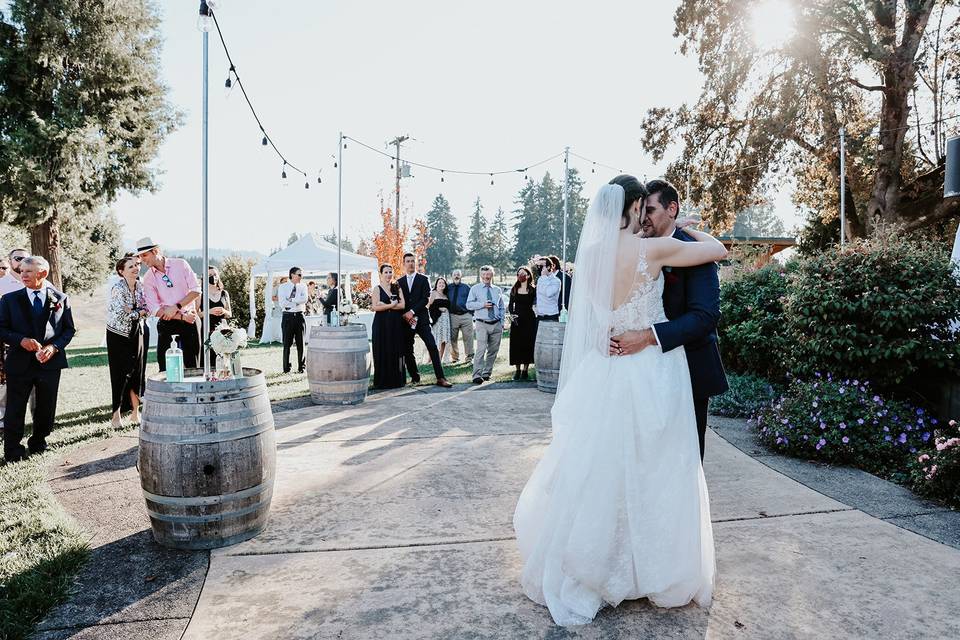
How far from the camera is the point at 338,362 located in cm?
762

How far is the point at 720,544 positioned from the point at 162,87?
2482cm

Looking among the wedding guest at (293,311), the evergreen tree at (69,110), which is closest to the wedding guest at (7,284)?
the wedding guest at (293,311)

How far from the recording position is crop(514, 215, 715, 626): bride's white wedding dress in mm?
2869

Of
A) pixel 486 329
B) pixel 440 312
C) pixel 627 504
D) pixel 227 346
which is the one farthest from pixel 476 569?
pixel 440 312

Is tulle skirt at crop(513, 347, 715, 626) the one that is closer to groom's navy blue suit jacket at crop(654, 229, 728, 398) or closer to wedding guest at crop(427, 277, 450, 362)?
groom's navy blue suit jacket at crop(654, 229, 728, 398)

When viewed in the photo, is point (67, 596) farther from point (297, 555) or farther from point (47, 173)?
point (47, 173)

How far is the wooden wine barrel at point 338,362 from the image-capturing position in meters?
7.61

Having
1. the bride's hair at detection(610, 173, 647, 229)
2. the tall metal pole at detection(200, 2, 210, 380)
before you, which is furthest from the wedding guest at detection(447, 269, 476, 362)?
the bride's hair at detection(610, 173, 647, 229)

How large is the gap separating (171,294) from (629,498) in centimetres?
623

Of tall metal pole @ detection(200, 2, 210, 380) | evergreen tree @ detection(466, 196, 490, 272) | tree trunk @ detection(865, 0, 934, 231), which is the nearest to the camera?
tall metal pole @ detection(200, 2, 210, 380)

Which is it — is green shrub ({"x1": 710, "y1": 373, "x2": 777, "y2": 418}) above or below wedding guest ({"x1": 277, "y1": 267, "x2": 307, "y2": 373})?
below

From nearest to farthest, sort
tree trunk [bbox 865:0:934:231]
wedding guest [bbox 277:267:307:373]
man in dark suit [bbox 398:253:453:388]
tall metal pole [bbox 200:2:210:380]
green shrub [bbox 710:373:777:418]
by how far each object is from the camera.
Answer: tall metal pole [bbox 200:2:210:380]
green shrub [bbox 710:373:777:418]
man in dark suit [bbox 398:253:453:388]
wedding guest [bbox 277:267:307:373]
tree trunk [bbox 865:0:934:231]

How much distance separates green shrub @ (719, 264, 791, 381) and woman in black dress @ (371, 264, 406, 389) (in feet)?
16.1

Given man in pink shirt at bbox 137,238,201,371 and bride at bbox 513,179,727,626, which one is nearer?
bride at bbox 513,179,727,626
